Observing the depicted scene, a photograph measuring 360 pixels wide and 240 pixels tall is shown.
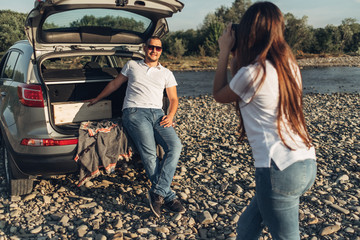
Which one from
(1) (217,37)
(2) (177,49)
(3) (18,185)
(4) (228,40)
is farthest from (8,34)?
(4) (228,40)

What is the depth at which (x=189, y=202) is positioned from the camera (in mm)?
3951

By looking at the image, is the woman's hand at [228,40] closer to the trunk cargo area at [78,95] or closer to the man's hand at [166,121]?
the man's hand at [166,121]

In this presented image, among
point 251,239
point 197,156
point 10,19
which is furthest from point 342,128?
point 10,19

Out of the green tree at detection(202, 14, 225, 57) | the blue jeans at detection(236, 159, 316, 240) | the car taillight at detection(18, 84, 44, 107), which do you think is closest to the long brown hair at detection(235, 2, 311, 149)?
the blue jeans at detection(236, 159, 316, 240)

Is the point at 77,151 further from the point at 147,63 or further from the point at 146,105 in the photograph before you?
the point at 147,63

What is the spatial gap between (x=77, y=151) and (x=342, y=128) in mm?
6253

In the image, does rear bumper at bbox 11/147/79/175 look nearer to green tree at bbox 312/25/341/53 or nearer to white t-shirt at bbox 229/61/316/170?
white t-shirt at bbox 229/61/316/170

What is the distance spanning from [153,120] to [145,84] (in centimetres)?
51

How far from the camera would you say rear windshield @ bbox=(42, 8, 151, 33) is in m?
4.24

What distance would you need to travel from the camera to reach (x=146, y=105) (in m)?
4.11

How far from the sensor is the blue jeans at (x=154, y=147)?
12.3ft

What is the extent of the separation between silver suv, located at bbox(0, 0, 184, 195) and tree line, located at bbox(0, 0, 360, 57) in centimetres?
2877

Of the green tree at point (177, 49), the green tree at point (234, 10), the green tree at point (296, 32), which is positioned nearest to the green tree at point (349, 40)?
the green tree at point (296, 32)

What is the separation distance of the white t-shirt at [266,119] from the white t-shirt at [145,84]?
8.12ft
